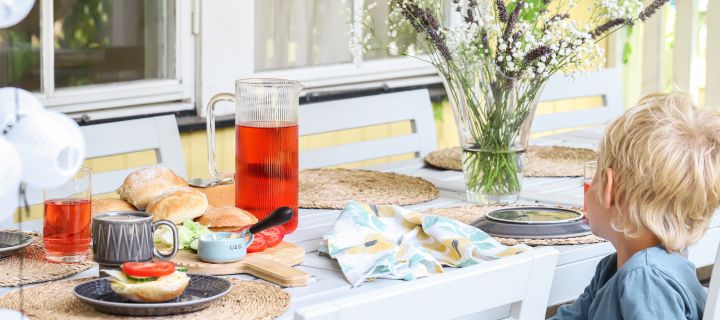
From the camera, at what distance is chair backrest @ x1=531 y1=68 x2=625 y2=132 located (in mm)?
3301

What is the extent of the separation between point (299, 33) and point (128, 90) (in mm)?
699

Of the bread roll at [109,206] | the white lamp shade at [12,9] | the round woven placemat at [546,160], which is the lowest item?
the bread roll at [109,206]

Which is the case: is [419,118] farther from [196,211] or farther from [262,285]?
[262,285]

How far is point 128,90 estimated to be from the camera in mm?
2965

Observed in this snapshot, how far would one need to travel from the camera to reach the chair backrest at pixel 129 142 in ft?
7.66

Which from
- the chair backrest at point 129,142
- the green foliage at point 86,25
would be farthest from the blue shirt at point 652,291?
the green foliage at point 86,25

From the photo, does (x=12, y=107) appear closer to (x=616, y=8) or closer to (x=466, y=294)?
(x=466, y=294)

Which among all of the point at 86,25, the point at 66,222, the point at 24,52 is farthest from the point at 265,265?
the point at 86,25

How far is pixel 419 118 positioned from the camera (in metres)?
3.01

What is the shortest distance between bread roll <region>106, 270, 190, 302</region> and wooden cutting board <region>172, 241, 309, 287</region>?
0.19 metres

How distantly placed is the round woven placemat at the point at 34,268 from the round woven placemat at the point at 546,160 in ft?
3.79

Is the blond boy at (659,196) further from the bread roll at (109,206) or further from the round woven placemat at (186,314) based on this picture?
the bread roll at (109,206)

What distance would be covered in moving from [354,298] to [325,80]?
2.61 m

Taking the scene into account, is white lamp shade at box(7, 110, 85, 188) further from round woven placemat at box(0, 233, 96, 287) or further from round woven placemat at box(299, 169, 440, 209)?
round woven placemat at box(299, 169, 440, 209)
